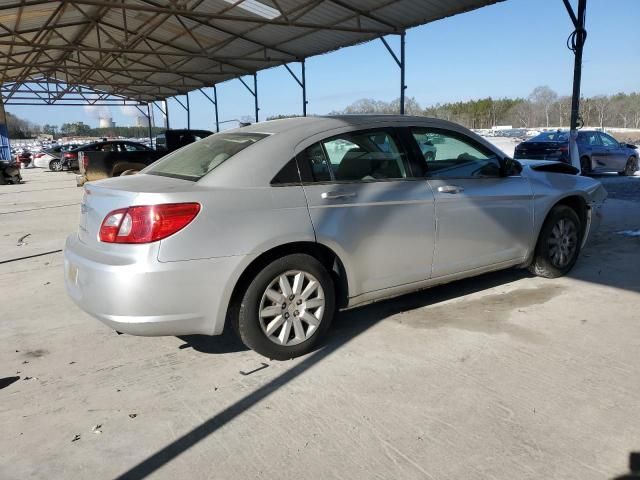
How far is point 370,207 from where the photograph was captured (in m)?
3.66

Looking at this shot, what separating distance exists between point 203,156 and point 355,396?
2.07m

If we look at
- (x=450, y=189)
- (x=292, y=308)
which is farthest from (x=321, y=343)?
(x=450, y=189)

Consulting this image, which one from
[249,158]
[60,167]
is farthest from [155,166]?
[60,167]

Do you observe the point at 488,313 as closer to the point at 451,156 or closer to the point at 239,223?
the point at 451,156

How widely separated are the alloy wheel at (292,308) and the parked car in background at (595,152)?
1406cm

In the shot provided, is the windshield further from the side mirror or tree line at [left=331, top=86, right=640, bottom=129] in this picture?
tree line at [left=331, top=86, right=640, bottom=129]

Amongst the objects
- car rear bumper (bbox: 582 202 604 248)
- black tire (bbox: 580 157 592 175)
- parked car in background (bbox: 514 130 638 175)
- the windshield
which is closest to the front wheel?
parked car in background (bbox: 514 130 638 175)

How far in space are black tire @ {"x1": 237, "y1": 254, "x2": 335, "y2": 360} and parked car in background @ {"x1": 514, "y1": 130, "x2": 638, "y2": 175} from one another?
45.9 feet

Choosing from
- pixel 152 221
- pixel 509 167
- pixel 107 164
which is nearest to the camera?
pixel 152 221

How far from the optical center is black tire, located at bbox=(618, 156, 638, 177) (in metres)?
16.0

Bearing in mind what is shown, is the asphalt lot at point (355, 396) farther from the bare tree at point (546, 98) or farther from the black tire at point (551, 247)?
the bare tree at point (546, 98)

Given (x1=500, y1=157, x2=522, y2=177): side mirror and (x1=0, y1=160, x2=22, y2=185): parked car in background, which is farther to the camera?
(x1=0, y1=160, x2=22, y2=185): parked car in background

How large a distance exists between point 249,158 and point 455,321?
2063 mm

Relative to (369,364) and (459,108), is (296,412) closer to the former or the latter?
(369,364)
